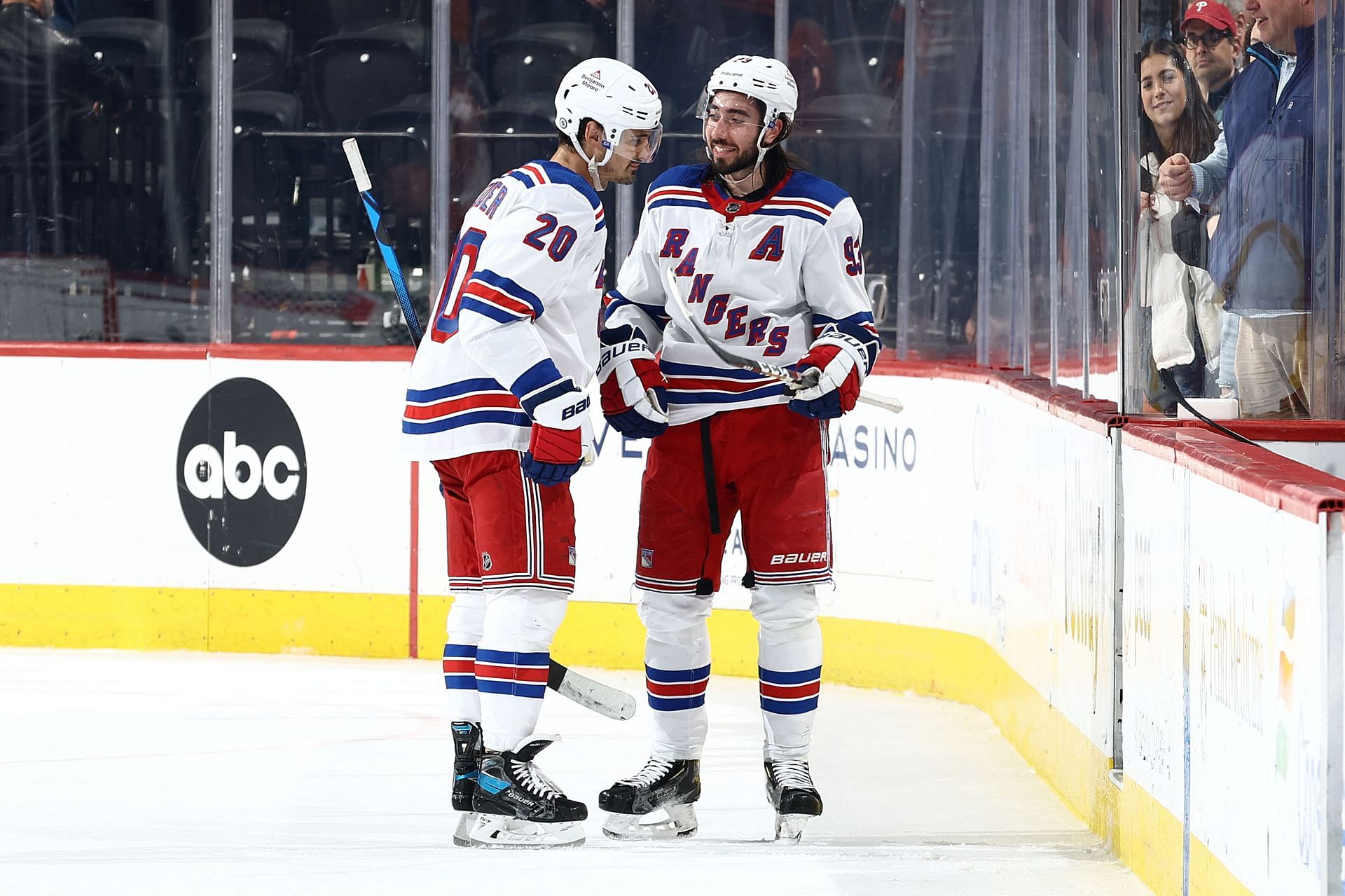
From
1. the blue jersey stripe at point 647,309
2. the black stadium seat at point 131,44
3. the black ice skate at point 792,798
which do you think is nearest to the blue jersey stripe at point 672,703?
the black ice skate at point 792,798

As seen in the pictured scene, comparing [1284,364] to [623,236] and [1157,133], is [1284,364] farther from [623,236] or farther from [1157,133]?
[623,236]

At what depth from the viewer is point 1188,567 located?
8.82ft

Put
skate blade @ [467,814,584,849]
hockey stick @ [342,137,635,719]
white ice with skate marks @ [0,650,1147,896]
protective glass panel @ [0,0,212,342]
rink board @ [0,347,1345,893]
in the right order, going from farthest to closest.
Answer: protective glass panel @ [0,0,212,342]
hockey stick @ [342,137,635,719]
skate blade @ [467,814,584,849]
white ice with skate marks @ [0,650,1147,896]
rink board @ [0,347,1345,893]

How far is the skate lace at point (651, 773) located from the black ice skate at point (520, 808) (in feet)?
0.54

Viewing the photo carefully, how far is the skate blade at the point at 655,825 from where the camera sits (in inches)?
134

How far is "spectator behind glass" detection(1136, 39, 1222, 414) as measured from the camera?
3191mm

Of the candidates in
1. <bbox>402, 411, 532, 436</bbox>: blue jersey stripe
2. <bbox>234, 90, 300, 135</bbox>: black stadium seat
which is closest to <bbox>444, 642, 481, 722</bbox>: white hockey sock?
<bbox>402, 411, 532, 436</bbox>: blue jersey stripe

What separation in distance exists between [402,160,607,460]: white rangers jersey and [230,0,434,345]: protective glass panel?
2884mm

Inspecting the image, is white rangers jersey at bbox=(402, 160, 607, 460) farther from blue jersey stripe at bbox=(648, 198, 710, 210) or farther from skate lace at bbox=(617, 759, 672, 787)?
skate lace at bbox=(617, 759, 672, 787)

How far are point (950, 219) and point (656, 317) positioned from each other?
7.25 feet

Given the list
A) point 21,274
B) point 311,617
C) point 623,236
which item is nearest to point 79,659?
point 311,617

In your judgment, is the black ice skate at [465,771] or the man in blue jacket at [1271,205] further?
the black ice skate at [465,771]

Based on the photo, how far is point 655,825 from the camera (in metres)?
3.44

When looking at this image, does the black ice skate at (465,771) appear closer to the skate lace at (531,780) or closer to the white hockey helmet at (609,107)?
the skate lace at (531,780)
